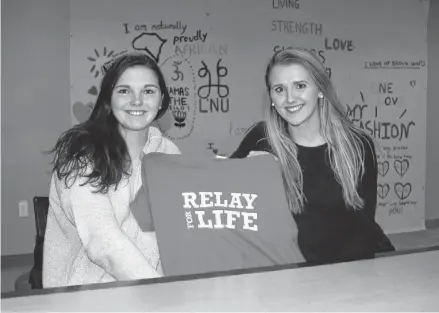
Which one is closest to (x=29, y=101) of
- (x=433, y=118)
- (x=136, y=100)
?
(x=136, y=100)

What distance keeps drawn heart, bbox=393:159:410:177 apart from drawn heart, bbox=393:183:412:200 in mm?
93

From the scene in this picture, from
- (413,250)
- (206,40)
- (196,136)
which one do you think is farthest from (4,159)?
(413,250)

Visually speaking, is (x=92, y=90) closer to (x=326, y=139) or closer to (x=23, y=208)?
(x=23, y=208)

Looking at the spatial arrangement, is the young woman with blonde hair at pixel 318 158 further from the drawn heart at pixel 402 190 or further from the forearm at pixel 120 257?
the drawn heart at pixel 402 190

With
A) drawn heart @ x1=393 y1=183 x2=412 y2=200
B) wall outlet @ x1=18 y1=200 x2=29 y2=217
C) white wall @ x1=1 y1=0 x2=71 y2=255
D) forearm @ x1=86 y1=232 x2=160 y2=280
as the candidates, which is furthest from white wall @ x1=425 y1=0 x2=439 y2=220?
forearm @ x1=86 y1=232 x2=160 y2=280

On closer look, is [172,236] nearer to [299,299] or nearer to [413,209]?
[299,299]

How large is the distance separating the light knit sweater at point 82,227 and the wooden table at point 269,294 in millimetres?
395

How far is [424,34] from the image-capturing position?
4527 mm

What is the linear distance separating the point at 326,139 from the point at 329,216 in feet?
1.01

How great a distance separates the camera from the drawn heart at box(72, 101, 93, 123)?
11.6ft

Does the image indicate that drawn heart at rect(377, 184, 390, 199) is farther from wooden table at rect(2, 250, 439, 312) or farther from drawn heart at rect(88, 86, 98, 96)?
wooden table at rect(2, 250, 439, 312)

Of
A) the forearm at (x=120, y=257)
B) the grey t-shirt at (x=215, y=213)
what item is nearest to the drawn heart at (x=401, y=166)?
the grey t-shirt at (x=215, y=213)

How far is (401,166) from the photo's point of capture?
14.6 ft

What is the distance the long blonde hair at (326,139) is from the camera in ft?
5.09
